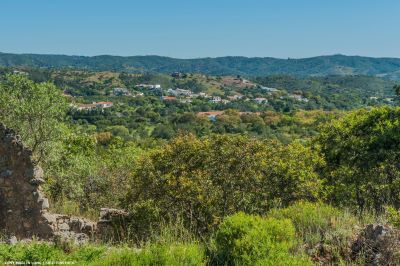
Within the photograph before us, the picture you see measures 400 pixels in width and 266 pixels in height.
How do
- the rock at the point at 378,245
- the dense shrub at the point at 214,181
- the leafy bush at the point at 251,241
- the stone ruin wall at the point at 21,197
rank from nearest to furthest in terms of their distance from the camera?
the rock at the point at 378,245 < the leafy bush at the point at 251,241 < the stone ruin wall at the point at 21,197 < the dense shrub at the point at 214,181

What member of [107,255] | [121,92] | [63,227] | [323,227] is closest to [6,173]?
[63,227]

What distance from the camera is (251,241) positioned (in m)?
7.27

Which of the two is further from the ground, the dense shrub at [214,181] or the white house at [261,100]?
the dense shrub at [214,181]

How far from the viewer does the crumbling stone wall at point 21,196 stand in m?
11.0

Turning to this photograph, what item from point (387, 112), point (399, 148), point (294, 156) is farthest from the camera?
point (387, 112)

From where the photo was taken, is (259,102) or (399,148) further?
(259,102)

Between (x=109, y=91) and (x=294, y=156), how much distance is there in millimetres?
179226

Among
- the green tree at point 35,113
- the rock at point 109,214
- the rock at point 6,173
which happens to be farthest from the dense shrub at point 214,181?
the green tree at point 35,113

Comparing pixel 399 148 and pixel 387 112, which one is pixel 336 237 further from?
pixel 387 112

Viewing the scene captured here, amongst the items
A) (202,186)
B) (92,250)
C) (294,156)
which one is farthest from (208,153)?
(92,250)

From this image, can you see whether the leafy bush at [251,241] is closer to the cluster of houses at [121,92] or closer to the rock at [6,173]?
the rock at [6,173]

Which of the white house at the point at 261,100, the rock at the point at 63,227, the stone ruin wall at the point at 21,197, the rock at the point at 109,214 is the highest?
the stone ruin wall at the point at 21,197

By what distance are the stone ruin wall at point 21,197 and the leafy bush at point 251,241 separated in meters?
4.53

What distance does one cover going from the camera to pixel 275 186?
1288 cm
